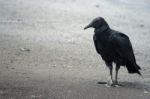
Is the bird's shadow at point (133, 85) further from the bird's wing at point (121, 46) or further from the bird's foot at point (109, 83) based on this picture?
the bird's wing at point (121, 46)

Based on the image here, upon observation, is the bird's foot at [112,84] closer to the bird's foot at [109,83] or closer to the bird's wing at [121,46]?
the bird's foot at [109,83]

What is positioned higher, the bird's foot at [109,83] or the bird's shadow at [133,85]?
the bird's foot at [109,83]

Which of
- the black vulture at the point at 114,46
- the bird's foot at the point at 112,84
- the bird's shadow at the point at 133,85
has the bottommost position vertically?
the bird's shadow at the point at 133,85

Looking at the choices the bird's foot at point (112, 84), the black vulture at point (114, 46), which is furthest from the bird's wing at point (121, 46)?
the bird's foot at point (112, 84)

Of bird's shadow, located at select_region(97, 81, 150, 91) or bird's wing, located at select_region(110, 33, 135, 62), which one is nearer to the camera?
bird's wing, located at select_region(110, 33, 135, 62)

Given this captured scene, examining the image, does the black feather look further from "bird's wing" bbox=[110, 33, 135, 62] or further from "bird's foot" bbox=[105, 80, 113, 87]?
"bird's foot" bbox=[105, 80, 113, 87]

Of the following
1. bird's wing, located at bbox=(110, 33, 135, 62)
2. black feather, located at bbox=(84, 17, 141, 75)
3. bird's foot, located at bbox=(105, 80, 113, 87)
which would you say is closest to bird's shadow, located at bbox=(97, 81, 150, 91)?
bird's foot, located at bbox=(105, 80, 113, 87)

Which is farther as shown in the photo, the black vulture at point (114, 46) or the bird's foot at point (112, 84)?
the bird's foot at point (112, 84)

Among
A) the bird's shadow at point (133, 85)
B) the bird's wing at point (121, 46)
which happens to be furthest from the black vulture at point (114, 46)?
the bird's shadow at point (133, 85)

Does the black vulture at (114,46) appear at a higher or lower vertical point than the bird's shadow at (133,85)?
higher

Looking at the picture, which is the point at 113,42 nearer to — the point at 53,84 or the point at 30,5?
the point at 53,84

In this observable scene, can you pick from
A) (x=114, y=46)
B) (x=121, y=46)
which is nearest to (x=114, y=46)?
(x=114, y=46)

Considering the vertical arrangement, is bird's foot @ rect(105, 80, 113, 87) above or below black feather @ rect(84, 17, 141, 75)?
below

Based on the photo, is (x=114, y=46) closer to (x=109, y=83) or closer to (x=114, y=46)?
(x=114, y=46)
